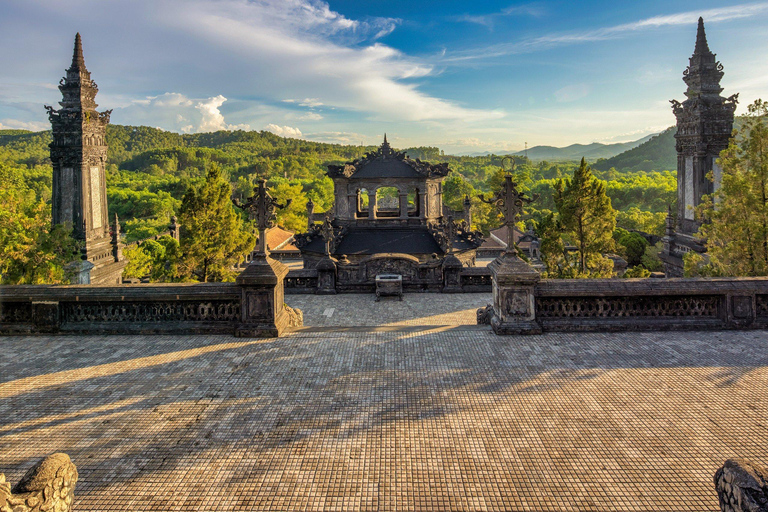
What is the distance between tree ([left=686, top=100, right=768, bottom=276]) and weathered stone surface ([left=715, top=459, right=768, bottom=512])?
12.6 m

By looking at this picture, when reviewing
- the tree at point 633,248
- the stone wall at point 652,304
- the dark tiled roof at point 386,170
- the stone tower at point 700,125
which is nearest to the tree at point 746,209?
the stone wall at point 652,304

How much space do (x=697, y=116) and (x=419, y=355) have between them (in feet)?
97.8

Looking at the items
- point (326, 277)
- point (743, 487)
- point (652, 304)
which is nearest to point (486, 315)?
point (652, 304)

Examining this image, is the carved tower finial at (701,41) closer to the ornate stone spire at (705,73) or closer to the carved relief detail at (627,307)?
the ornate stone spire at (705,73)

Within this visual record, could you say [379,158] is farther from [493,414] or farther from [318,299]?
[493,414]

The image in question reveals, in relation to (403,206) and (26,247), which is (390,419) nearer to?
(26,247)

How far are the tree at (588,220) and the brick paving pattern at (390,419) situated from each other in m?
13.8

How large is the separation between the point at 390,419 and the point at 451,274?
44.7 feet

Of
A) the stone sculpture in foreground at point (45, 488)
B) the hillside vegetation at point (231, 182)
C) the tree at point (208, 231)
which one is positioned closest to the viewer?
the stone sculpture in foreground at point (45, 488)

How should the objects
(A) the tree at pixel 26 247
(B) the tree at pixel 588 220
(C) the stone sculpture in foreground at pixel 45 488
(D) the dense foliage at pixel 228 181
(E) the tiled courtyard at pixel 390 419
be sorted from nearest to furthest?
1. (C) the stone sculpture in foreground at pixel 45 488
2. (E) the tiled courtyard at pixel 390 419
3. (A) the tree at pixel 26 247
4. (B) the tree at pixel 588 220
5. (D) the dense foliage at pixel 228 181

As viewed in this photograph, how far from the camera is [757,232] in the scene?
531 inches

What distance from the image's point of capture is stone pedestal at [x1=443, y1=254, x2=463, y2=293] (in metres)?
19.6

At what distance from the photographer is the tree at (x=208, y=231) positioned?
76.2ft

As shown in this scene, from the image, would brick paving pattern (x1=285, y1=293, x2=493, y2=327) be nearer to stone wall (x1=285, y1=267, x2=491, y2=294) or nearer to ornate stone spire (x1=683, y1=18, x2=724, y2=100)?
stone wall (x1=285, y1=267, x2=491, y2=294)
